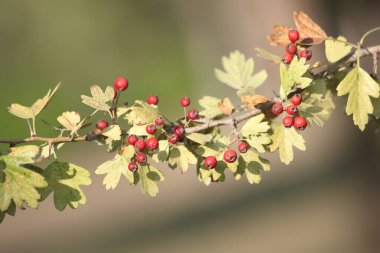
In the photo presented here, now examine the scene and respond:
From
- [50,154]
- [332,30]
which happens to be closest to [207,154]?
[50,154]

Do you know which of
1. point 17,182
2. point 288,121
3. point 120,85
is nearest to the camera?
point 17,182

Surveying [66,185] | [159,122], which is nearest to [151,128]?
[159,122]

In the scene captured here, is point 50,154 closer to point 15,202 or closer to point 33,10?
point 15,202

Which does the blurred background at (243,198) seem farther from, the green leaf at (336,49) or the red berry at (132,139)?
the red berry at (132,139)

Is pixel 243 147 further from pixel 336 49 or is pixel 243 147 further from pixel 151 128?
pixel 336 49

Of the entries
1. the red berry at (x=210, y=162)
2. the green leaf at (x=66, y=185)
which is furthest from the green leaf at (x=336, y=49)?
Answer: the green leaf at (x=66, y=185)

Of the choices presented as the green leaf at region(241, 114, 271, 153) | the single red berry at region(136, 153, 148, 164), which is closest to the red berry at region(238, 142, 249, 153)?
the green leaf at region(241, 114, 271, 153)
